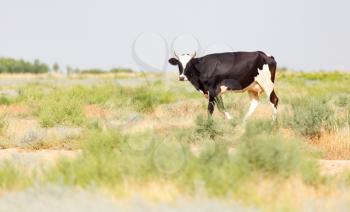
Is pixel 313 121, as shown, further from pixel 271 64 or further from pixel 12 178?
pixel 12 178

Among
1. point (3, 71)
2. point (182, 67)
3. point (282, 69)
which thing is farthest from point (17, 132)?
point (3, 71)

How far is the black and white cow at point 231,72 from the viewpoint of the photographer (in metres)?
18.3

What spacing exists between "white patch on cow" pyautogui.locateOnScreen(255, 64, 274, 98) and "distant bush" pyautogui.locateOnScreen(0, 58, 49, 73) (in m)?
66.0

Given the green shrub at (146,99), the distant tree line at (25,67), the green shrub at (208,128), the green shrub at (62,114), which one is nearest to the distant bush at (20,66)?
the distant tree line at (25,67)

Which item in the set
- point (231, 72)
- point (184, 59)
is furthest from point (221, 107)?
point (184, 59)

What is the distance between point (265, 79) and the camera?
1866cm

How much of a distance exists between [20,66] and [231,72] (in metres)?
69.4

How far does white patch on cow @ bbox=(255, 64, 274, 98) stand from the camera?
18.5 m

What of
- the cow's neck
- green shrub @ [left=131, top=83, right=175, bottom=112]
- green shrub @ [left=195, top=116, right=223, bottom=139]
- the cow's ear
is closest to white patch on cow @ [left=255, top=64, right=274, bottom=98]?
the cow's neck

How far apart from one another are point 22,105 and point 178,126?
893 centimetres

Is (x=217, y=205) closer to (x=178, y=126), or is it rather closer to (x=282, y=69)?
(x=178, y=126)

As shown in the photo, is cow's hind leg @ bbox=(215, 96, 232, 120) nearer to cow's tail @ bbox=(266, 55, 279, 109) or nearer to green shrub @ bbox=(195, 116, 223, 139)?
cow's tail @ bbox=(266, 55, 279, 109)

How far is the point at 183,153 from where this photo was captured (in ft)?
26.5

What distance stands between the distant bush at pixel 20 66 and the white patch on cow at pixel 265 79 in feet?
216
